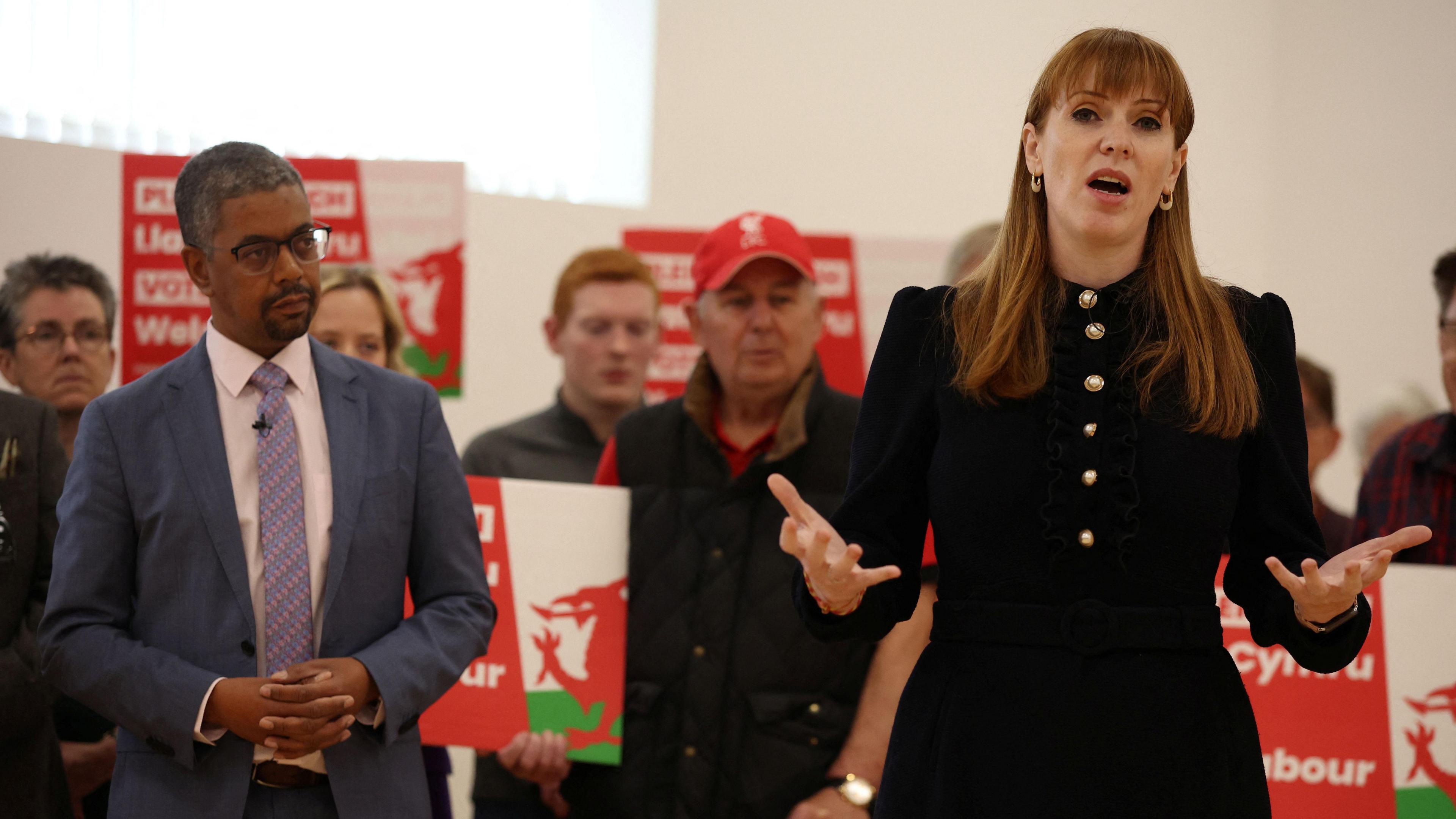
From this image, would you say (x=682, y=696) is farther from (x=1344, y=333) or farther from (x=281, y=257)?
(x=1344, y=333)

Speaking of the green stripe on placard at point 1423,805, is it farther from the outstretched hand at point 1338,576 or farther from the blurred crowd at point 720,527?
the outstretched hand at point 1338,576

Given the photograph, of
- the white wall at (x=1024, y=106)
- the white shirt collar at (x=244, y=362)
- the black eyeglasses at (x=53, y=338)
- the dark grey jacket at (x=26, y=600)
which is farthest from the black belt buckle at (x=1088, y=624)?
the white wall at (x=1024, y=106)

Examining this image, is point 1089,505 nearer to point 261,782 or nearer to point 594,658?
point 261,782

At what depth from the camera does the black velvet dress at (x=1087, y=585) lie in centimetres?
139

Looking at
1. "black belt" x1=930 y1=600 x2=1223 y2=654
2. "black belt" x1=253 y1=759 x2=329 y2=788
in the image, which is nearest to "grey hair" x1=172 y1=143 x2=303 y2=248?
"black belt" x1=253 y1=759 x2=329 y2=788

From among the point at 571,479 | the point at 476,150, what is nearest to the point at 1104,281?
the point at 571,479

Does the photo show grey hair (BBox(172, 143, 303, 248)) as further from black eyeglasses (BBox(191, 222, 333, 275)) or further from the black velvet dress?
the black velvet dress

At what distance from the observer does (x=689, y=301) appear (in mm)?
3699

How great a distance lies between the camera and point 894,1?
6.31m

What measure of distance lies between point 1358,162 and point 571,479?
171 inches

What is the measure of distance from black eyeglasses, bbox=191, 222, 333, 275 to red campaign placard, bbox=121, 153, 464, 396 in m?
1.49

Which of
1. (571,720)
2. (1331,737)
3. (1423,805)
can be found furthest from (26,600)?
(1423,805)

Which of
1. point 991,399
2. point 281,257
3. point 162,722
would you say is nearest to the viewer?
point 991,399

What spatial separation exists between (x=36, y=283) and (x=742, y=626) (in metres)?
1.95
